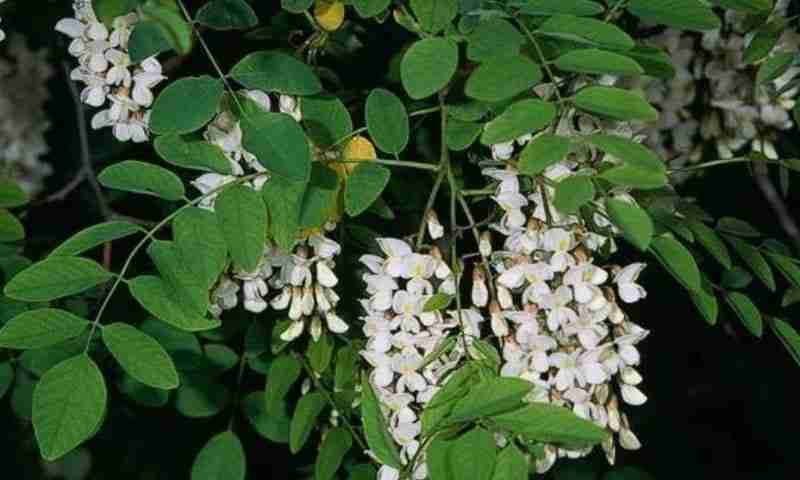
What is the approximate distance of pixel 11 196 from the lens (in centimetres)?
159

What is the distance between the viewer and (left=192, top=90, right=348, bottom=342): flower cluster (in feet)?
4.27

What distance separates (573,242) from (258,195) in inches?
11.9

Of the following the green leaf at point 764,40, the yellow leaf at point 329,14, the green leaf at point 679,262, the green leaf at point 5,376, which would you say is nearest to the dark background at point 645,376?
the green leaf at point 5,376

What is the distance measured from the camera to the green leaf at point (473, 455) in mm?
1102

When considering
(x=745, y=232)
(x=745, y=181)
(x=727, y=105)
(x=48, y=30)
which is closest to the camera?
(x=745, y=232)

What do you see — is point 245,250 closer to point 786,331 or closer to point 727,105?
point 786,331

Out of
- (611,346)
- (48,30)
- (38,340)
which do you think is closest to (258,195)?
(38,340)

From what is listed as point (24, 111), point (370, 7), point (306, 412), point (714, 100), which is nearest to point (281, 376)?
point (306, 412)

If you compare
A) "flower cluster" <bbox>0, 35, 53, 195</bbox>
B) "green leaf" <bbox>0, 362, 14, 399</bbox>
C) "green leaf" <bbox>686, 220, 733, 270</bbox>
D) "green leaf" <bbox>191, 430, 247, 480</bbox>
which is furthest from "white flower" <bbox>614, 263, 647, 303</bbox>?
"flower cluster" <bbox>0, 35, 53, 195</bbox>

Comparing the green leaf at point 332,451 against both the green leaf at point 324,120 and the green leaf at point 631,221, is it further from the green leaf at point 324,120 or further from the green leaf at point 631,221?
the green leaf at point 631,221

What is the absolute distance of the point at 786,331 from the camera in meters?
1.51

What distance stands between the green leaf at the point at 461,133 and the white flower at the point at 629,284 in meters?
0.21

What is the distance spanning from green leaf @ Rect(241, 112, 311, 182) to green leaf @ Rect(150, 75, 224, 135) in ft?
0.12

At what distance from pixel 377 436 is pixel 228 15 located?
17.9 inches
